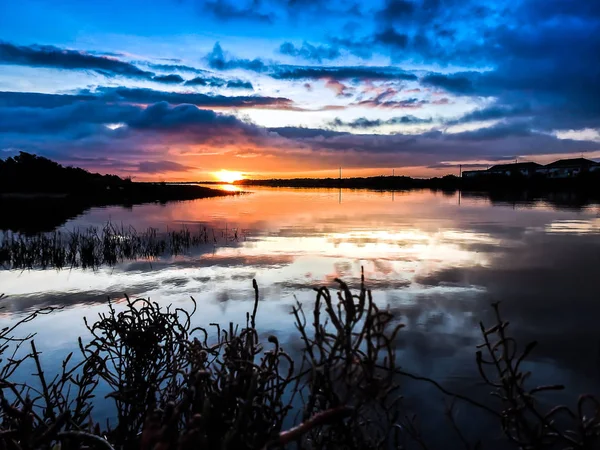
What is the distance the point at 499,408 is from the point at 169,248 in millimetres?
17536

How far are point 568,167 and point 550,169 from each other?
697cm

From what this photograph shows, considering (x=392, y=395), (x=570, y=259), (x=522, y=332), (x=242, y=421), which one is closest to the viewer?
(x=242, y=421)

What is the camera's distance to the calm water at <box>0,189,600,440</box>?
9.33m

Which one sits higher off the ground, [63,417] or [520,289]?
[63,417]

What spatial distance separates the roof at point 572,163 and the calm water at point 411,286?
128 meters

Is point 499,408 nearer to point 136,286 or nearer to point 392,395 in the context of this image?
point 392,395

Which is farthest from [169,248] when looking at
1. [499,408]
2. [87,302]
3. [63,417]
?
[63,417]

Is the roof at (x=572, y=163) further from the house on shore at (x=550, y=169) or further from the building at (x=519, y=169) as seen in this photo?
the building at (x=519, y=169)

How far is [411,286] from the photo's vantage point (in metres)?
14.1

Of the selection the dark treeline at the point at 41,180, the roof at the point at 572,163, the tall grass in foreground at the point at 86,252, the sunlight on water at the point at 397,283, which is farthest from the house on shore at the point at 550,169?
the tall grass in foreground at the point at 86,252

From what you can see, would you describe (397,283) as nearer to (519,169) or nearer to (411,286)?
(411,286)

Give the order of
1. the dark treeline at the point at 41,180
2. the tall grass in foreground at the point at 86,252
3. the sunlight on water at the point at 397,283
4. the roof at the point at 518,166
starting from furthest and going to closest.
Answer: the roof at the point at 518,166 < the dark treeline at the point at 41,180 < the tall grass in foreground at the point at 86,252 < the sunlight on water at the point at 397,283

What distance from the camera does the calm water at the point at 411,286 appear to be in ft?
30.6

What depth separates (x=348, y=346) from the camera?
1934 mm
